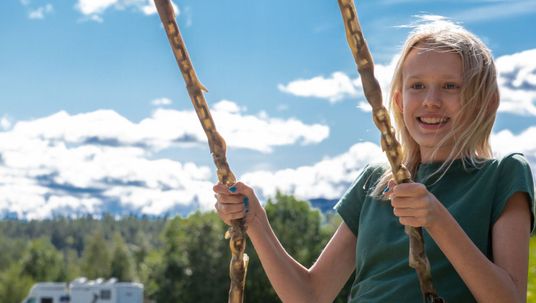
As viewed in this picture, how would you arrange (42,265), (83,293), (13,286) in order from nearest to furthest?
(83,293), (13,286), (42,265)

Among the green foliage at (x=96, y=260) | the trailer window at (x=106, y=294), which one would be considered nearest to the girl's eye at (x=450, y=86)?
the trailer window at (x=106, y=294)

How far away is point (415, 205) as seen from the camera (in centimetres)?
183

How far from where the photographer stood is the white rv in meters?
42.5

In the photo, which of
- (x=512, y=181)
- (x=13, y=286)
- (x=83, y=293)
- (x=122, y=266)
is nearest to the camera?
(x=512, y=181)

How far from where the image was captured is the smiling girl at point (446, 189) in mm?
2080

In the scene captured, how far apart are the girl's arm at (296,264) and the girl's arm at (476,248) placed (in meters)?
0.49

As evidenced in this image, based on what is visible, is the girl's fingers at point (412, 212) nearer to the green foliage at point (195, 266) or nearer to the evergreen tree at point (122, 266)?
the green foliage at point (195, 266)

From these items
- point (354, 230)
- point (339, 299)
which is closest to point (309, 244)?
point (339, 299)

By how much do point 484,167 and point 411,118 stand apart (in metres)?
0.22

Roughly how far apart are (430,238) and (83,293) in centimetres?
4344

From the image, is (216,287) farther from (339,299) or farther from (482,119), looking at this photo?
(482,119)

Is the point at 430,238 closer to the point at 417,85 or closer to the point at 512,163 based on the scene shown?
the point at 512,163

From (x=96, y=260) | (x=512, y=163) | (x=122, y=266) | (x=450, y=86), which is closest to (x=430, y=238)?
(x=512, y=163)

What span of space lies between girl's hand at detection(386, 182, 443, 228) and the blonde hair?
33cm
